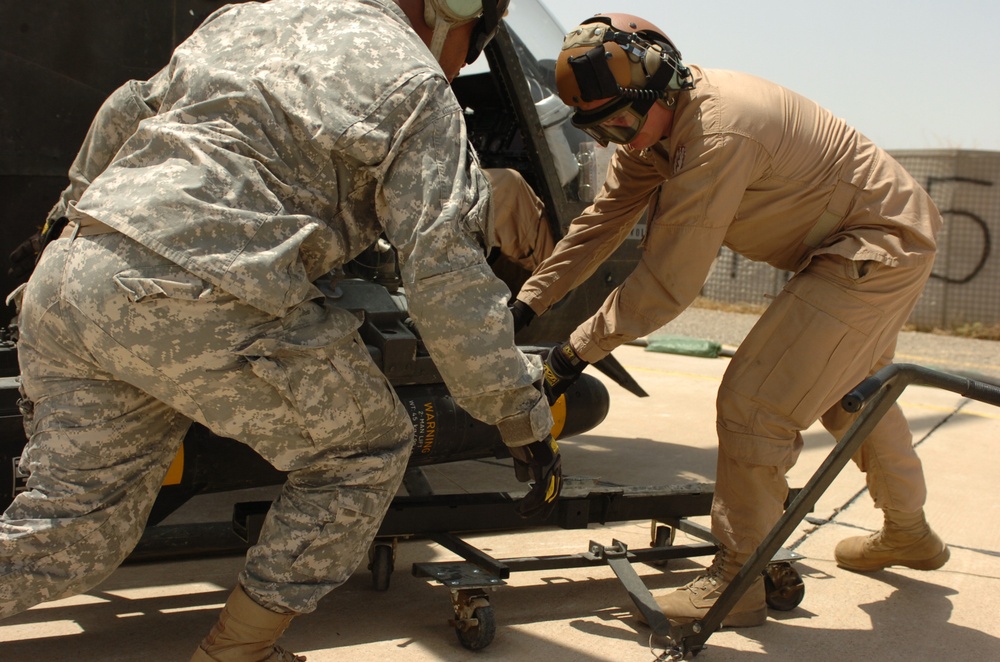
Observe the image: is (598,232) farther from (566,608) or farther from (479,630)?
(479,630)

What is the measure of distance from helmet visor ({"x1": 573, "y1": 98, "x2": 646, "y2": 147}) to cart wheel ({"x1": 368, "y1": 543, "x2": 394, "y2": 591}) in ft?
4.88

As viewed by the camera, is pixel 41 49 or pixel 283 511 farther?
pixel 41 49

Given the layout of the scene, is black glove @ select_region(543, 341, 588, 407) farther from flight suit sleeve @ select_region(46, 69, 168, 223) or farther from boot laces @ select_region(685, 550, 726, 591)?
flight suit sleeve @ select_region(46, 69, 168, 223)

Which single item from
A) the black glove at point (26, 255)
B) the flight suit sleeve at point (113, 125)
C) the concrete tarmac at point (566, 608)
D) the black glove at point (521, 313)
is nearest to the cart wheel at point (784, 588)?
the concrete tarmac at point (566, 608)

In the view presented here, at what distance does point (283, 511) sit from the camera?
2.48m

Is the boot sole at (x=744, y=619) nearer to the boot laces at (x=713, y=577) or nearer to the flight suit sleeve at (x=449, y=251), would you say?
the boot laces at (x=713, y=577)

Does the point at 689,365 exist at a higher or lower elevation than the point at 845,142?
lower

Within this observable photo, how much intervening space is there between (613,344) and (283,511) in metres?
1.18

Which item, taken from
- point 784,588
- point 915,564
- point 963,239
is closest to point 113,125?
point 784,588

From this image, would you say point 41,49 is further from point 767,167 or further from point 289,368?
point 767,167

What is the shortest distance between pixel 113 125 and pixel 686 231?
5.26 ft

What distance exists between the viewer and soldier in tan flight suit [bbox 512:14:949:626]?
10.0ft

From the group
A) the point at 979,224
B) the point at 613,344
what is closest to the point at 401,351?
the point at 613,344

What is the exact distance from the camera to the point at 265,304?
2260 mm
